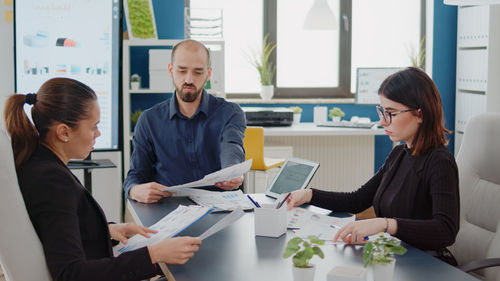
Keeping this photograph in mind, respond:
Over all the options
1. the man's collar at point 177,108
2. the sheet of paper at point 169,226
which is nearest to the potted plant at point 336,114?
the man's collar at point 177,108

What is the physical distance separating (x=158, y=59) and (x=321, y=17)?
151cm

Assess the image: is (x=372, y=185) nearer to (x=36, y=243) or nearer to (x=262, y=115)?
(x=36, y=243)

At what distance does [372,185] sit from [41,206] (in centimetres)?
127

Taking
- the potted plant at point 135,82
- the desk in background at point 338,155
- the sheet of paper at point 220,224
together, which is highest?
the potted plant at point 135,82

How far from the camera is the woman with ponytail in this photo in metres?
1.38

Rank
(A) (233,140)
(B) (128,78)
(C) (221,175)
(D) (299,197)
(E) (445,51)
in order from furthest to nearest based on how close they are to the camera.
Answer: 1. (E) (445,51)
2. (B) (128,78)
3. (A) (233,140)
4. (D) (299,197)
5. (C) (221,175)

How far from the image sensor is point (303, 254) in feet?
4.15

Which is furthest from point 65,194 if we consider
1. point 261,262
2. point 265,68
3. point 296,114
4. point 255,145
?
point 265,68

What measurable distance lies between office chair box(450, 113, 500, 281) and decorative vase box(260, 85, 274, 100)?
3387 mm

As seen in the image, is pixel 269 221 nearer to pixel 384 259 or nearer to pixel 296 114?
pixel 384 259

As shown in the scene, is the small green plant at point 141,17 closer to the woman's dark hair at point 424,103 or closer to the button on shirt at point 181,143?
the button on shirt at point 181,143

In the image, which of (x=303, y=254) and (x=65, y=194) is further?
(x=65, y=194)

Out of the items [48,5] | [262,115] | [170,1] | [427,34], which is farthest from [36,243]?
[427,34]

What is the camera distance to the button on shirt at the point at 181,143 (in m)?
2.71
